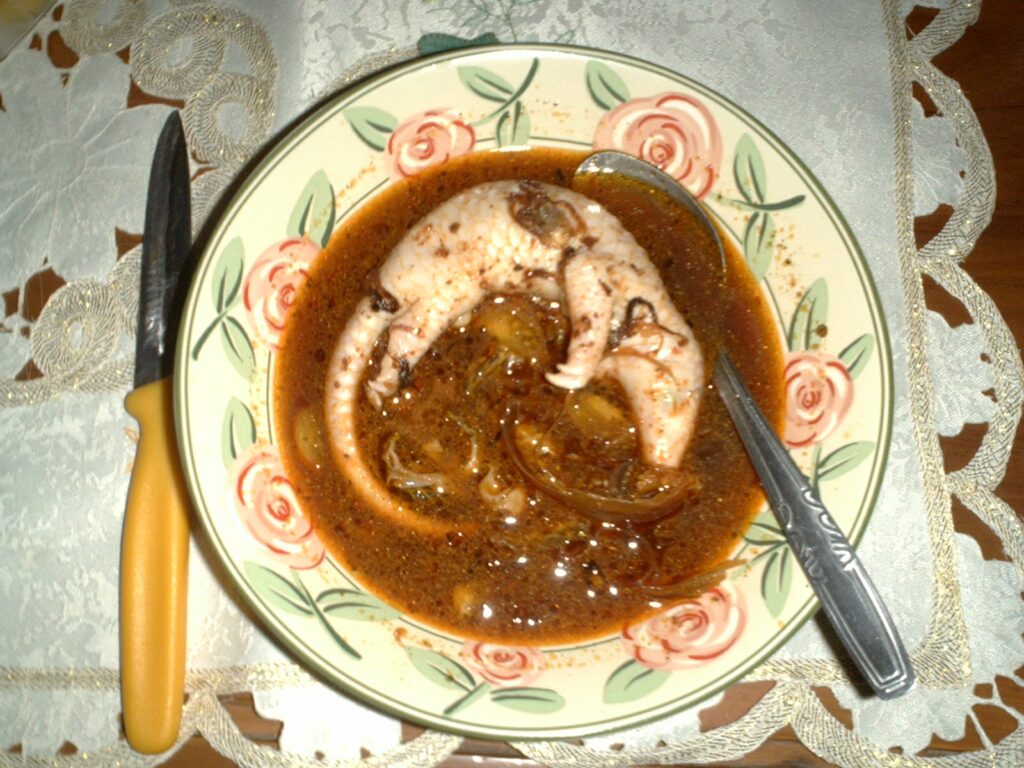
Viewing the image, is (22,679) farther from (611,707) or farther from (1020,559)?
(1020,559)

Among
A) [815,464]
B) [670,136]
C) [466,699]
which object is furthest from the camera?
[670,136]

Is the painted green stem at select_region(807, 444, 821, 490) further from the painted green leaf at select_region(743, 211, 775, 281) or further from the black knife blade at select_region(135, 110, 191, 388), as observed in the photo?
the black knife blade at select_region(135, 110, 191, 388)

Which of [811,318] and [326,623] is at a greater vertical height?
[811,318]

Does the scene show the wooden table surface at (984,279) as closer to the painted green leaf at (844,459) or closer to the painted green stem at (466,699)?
the painted green stem at (466,699)

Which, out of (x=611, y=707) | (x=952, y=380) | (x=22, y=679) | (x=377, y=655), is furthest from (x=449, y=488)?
(x=952, y=380)

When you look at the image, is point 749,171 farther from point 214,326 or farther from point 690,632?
point 214,326

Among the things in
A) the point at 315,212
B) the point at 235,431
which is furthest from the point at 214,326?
the point at 315,212

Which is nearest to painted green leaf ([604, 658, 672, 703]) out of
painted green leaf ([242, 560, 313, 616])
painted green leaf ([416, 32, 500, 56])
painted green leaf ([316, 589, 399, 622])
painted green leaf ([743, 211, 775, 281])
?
painted green leaf ([316, 589, 399, 622])
